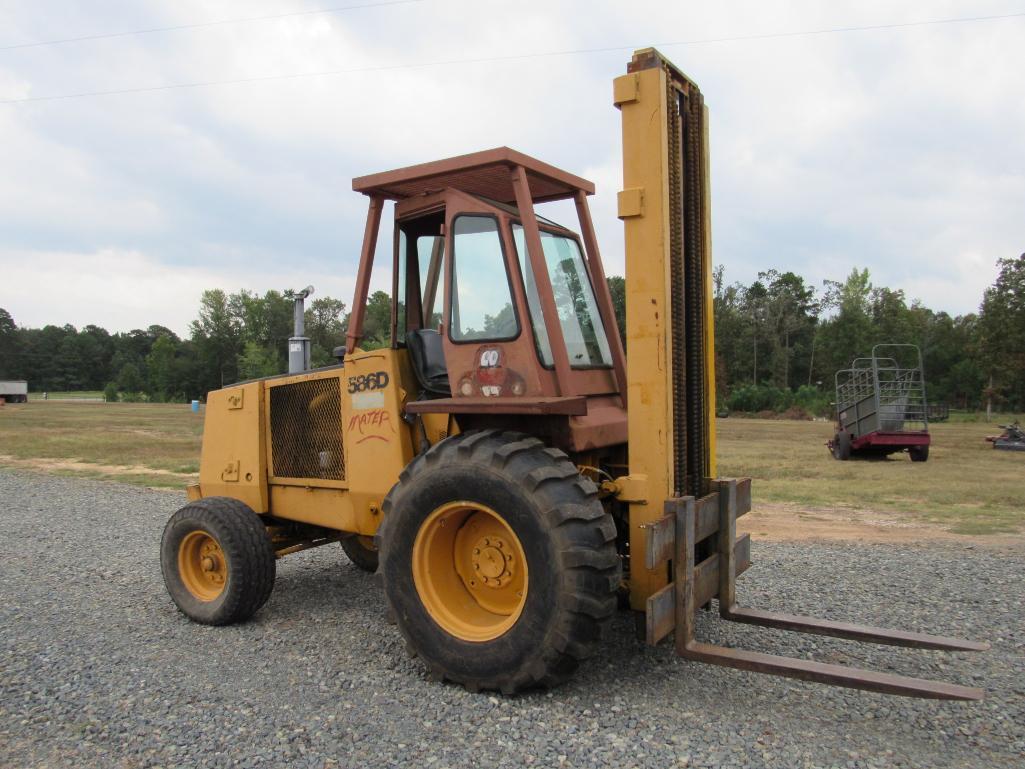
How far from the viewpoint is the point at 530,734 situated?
3.63 metres

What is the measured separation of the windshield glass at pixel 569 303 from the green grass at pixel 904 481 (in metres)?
6.40

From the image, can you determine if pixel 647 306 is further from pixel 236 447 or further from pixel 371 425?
pixel 236 447

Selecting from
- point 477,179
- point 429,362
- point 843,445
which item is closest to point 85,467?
point 429,362

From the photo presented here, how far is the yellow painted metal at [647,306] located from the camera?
4160mm

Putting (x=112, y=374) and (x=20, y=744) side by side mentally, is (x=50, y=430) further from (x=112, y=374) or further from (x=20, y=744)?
(x=112, y=374)

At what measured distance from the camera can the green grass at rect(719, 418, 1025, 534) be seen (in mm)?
10501

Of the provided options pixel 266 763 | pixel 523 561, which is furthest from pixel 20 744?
pixel 523 561

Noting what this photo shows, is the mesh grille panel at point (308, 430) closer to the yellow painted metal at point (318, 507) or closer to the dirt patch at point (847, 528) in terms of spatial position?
the yellow painted metal at point (318, 507)

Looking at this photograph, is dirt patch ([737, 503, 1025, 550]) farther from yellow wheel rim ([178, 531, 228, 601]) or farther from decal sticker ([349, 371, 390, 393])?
yellow wheel rim ([178, 531, 228, 601])

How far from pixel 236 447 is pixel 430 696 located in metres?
2.89

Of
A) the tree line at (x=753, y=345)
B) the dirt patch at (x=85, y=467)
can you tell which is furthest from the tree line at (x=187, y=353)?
the dirt patch at (x=85, y=467)

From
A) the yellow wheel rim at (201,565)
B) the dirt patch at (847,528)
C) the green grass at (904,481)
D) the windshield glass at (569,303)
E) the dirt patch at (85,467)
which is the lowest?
the green grass at (904,481)

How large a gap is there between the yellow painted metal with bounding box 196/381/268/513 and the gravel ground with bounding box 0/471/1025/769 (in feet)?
3.00

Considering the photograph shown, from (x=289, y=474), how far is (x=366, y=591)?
1202 mm
